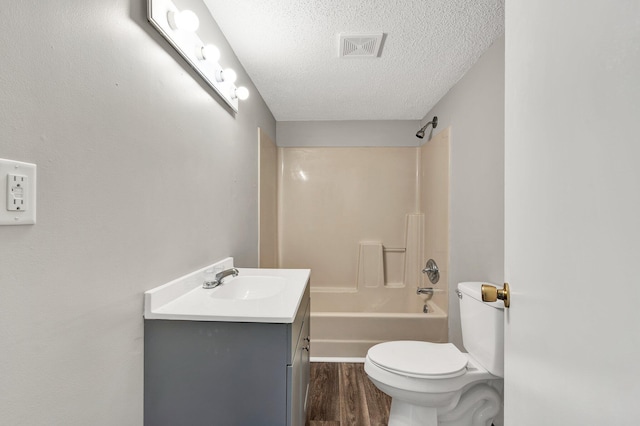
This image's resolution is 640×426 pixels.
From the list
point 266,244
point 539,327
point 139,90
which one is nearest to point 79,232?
point 139,90

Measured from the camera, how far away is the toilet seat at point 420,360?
141 cm

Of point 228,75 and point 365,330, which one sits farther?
point 365,330

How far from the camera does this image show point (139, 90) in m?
0.95

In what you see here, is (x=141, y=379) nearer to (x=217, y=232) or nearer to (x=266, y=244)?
Answer: (x=217, y=232)

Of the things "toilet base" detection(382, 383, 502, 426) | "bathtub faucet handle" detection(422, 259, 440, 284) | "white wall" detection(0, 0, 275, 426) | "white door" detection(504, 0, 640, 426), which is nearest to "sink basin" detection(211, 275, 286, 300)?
"white wall" detection(0, 0, 275, 426)

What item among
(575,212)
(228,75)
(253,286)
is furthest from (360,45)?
(575,212)

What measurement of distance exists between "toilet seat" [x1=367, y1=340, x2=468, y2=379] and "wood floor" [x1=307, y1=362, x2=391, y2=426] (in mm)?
533

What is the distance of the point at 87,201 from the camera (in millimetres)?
752

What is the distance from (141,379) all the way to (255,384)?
0.37m

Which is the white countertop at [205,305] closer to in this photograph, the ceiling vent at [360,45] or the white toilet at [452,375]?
the white toilet at [452,375]

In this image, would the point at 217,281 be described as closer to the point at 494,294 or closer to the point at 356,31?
the point at 494,294

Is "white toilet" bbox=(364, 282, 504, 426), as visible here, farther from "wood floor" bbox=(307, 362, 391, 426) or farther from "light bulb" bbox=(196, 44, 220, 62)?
"light bulb" bbox=(196, 44, 220, 62)

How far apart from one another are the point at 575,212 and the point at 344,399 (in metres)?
1.97

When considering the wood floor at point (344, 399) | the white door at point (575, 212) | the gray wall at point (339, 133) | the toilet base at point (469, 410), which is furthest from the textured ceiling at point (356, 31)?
the wood floor at point (344, 399)
